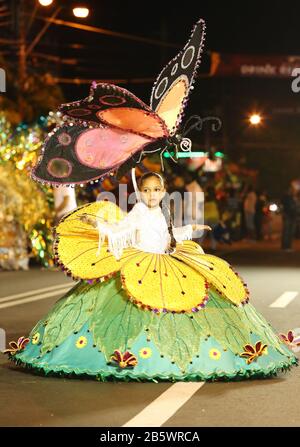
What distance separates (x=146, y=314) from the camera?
8516mm

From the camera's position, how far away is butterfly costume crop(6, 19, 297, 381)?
837 centimetres

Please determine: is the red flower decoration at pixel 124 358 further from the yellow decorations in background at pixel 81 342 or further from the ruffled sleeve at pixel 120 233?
the ruffled sleeve at pixel 120 233

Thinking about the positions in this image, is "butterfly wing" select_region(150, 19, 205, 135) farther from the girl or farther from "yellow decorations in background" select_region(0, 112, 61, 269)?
"yellow decorations in background" select_region(0, 112, 61, 269)

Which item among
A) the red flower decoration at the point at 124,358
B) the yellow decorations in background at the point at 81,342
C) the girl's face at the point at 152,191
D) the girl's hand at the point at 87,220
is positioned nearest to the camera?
the red flower decoration at the point at 124,358

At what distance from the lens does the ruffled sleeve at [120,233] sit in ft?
29.6

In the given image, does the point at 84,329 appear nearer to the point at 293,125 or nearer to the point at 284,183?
the point at 284,183

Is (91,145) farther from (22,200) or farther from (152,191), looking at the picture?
(22,200)

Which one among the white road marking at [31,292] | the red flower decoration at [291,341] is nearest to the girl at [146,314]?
the red flower decoration at [291,341]

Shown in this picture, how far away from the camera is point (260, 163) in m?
67.2

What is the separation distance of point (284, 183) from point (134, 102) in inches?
2355

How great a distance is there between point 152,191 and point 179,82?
1.10 metres

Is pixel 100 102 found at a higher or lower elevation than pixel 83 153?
higher

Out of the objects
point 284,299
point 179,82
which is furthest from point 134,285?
point 284,299
